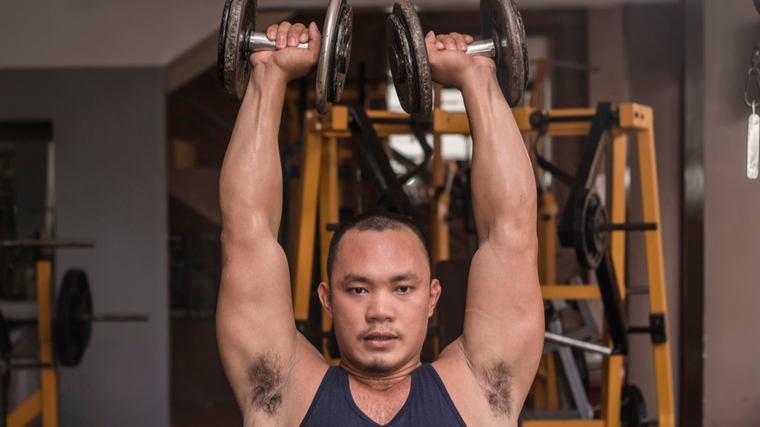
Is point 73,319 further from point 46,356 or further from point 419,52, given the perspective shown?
point 419,52

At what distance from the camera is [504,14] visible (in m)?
1.15

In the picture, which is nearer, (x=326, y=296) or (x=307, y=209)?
(x=326, y=296)

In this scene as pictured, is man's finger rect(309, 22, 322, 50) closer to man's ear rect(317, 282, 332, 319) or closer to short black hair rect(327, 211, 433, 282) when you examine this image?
short black hair rect(327, 211, 433, 282)

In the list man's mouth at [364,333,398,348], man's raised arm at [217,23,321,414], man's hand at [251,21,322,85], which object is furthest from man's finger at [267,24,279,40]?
man's mouth at [364,333,398,348]

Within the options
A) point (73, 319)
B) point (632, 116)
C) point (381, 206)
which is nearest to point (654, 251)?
point (632, 116)

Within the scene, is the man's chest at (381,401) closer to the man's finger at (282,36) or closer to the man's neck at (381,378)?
the man's neck at (381,378)

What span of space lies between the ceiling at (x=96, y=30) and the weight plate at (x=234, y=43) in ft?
5.81

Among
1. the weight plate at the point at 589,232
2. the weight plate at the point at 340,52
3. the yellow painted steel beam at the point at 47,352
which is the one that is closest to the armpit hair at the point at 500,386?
the weight plate at the point at 340,52

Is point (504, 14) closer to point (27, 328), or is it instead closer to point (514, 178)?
point (514, 178)

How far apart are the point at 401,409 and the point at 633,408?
1.50 meters

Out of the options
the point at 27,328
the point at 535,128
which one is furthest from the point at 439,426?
the point at 27,328

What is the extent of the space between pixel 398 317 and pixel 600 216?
1260 millimetres

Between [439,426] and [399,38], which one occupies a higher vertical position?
[399,38]

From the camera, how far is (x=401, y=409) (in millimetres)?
1149
